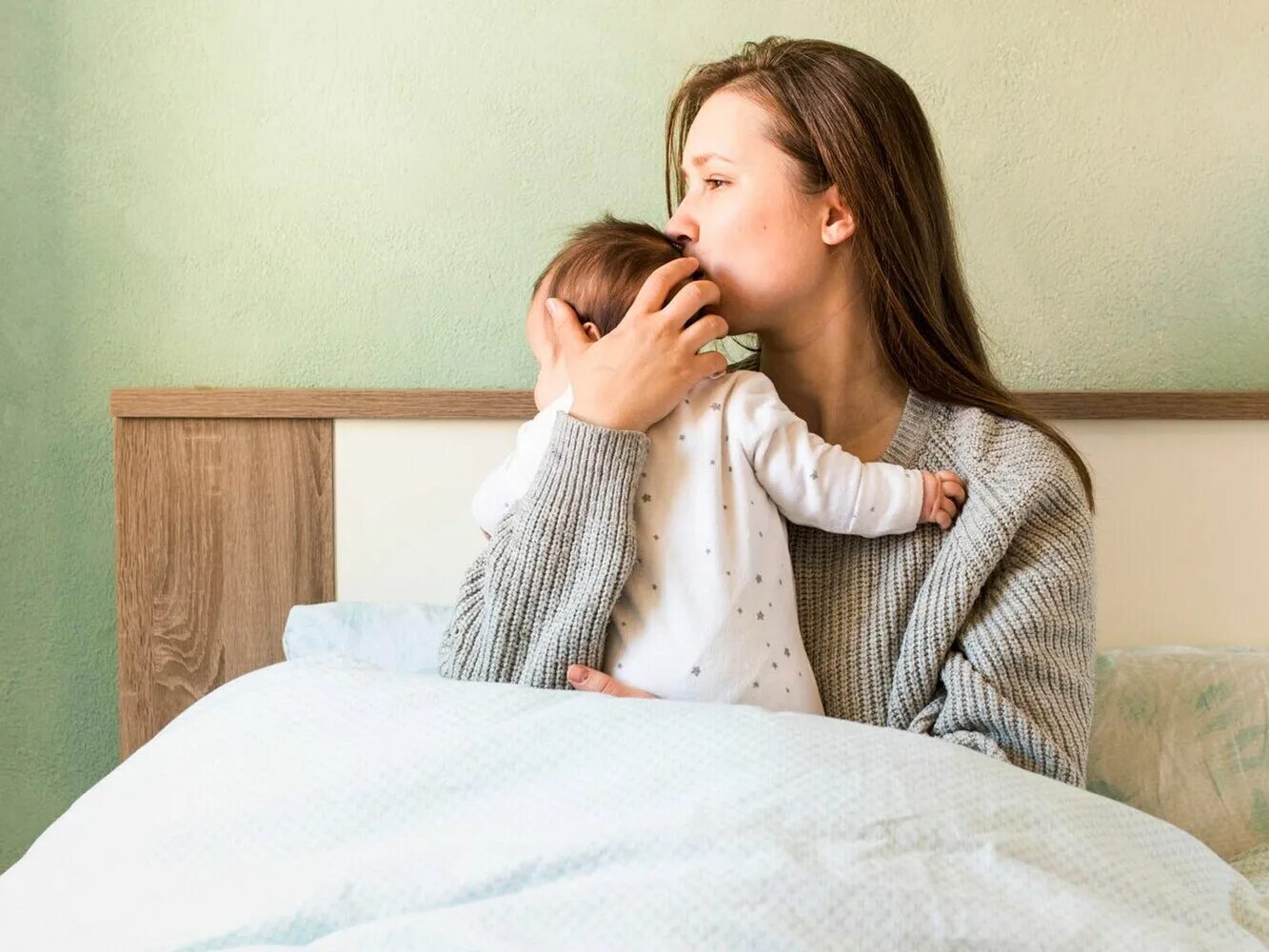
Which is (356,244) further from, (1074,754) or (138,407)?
(1074,754)

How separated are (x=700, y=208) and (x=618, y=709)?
21.4 inches

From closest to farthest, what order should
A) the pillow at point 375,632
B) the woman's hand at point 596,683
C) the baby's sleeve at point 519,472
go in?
1. the woman's hand at point 596,683
2. the baby's sleeve at point 519,472
3. the pillow at point 375,632

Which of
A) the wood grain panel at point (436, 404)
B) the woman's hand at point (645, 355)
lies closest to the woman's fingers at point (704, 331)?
the woman's hand at point (645, 355)

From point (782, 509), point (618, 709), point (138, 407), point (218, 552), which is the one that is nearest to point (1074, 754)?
point (782, 509)

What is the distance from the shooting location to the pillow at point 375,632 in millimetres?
1281

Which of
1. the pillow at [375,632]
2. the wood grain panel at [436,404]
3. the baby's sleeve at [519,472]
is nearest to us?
the baby's sleeve at [519,472]

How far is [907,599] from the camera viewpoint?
1100mm

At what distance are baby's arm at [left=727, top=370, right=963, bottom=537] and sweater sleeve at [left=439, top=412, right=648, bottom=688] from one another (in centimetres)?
10

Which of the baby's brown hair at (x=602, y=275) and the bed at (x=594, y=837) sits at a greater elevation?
the baby's brown hair at (x=602, y=275)

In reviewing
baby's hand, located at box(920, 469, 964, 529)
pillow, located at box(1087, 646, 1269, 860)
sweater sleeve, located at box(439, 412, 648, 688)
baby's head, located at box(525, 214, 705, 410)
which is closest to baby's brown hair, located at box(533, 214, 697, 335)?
baby's head, located at box(525, 214, 705, 410)

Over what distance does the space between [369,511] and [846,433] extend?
0.57 meters

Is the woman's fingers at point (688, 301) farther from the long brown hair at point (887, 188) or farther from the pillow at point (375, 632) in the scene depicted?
the pillow at point (375, 632)

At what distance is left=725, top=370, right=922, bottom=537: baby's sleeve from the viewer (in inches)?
40.9

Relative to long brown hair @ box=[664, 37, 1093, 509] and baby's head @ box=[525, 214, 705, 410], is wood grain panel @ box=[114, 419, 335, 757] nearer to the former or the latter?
baby's head @ box=[525, 214, 705, 410]
